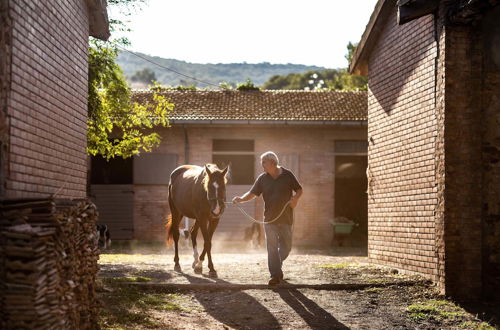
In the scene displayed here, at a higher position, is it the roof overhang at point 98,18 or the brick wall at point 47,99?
the roof overhang at point 98,18

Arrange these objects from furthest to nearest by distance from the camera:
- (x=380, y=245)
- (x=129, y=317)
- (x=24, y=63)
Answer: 1. (x=380, y=245)
2. (x=129, y=317)
3. (x=24, y=63)

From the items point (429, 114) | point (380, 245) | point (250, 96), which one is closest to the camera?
point (429, 114)

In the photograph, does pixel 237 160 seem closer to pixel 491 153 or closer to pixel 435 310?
pixel 491 153

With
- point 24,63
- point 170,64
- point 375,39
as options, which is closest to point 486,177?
point 375,39

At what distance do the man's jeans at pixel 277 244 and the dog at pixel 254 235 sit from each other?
9.87 metres

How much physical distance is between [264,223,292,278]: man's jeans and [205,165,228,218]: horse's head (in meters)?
1.11

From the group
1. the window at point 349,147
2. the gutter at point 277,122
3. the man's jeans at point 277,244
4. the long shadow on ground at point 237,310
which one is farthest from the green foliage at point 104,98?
the window at point 349,147

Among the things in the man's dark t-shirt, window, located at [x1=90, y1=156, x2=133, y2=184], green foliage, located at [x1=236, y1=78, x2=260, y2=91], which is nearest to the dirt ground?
the man's dark t-shirt

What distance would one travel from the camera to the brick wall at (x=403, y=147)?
10.4 m

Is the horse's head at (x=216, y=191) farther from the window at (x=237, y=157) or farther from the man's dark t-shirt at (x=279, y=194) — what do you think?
the window at (x=237, y=157)

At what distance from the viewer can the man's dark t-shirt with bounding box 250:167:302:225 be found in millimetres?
10078

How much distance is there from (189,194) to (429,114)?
503 centimetres

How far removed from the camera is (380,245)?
1284cm

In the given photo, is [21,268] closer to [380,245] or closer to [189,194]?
[189,194]
